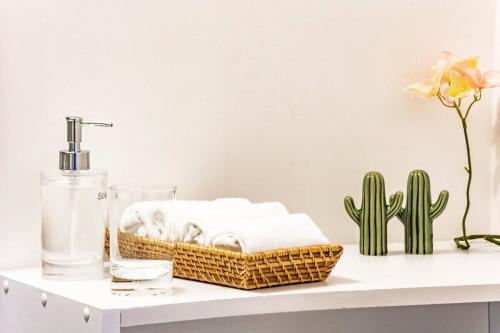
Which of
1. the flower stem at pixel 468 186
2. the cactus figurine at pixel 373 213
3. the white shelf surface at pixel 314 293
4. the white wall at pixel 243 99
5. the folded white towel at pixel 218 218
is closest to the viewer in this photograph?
the white shelf surface at pixel 314 293

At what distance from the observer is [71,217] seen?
1185 millimetres

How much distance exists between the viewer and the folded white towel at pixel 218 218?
1170 mm

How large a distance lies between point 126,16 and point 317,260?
48 centimetres

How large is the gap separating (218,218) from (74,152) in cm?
21

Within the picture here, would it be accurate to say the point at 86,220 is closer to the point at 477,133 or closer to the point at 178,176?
the point at 178,176

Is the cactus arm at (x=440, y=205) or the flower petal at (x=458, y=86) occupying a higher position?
the flower petal at (x=458, y=86)

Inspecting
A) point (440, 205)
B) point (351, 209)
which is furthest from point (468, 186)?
point (351, 209)

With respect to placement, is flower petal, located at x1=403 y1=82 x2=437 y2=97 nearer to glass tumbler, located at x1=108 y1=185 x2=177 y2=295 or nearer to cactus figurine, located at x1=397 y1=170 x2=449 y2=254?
cactus figurine, located at x1=397 y1=170 x2=449 y2=254

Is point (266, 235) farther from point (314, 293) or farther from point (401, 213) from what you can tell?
point (401, 213)

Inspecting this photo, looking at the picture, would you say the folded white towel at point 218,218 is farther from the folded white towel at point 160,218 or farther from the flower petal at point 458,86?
the flower petal at point 458,86

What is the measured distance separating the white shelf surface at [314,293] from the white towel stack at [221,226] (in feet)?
0.19

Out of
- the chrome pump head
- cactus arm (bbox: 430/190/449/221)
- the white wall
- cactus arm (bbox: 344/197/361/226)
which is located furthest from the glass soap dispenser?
cactus arm (bbox: 430/190/449/221)

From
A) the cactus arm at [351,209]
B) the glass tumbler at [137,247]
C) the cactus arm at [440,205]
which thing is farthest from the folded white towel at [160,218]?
the cactus arm at [440,205]

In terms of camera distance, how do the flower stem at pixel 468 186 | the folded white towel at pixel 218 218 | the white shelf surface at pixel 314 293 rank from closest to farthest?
the white shelf surface at pixel 314 293 → the folded white towel at pixel 218 218 → the flower stem at pixel 468 186
